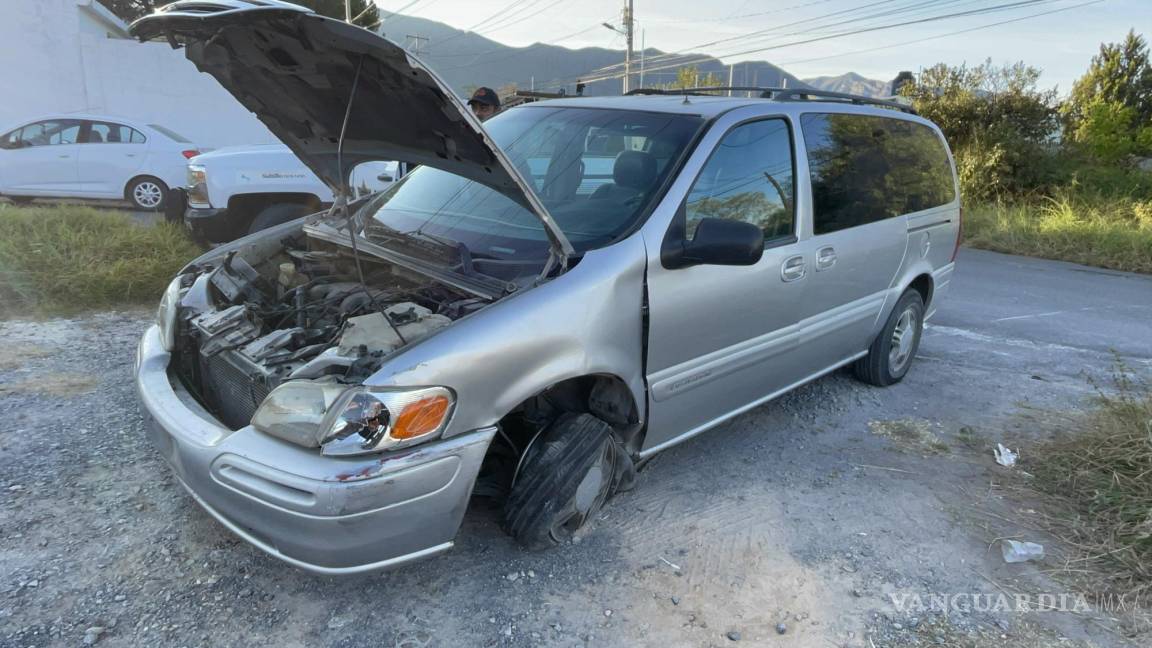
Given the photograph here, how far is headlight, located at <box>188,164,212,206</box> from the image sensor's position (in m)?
6.23

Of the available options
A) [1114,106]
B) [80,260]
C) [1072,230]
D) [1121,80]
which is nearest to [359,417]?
[80,260]

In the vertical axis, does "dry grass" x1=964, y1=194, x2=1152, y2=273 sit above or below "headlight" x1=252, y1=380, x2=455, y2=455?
below

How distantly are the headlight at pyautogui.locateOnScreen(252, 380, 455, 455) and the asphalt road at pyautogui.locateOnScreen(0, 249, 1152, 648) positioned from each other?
0.71 meters

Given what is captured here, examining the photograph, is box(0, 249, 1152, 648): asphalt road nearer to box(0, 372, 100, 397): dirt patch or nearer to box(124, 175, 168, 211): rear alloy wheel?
box(0, 372, 100, 397): dirt patch

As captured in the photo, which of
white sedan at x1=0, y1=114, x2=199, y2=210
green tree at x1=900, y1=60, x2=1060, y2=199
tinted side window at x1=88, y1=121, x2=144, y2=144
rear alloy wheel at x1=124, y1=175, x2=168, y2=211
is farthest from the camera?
green tree at x1=900, y1=60, x2=1060, y2=199

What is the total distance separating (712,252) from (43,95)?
744 inches

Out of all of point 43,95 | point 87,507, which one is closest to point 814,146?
point 87,507

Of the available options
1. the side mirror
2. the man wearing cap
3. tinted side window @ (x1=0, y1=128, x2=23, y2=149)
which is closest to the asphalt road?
the side mirror

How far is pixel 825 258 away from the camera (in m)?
3.65

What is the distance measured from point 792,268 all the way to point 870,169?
1.11 m

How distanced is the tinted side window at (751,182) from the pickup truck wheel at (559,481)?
0.94 meters

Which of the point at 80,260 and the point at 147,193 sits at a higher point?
the point at 147,193

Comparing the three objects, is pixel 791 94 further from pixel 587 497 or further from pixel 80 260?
pixel 80 260

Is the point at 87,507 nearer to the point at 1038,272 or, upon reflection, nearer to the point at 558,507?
the point at 558,507
